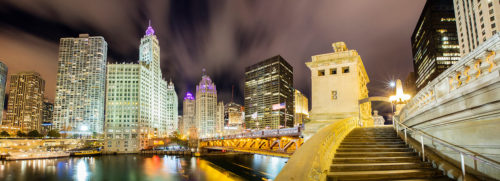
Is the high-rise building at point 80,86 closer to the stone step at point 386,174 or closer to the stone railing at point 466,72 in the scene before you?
the stone step at point 386,174

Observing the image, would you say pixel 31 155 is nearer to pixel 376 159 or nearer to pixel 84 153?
pixel 84 153

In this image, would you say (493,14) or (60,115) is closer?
(493,14)

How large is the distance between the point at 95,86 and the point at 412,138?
592 feet

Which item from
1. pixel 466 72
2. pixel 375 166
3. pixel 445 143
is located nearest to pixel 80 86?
pixel 375 166

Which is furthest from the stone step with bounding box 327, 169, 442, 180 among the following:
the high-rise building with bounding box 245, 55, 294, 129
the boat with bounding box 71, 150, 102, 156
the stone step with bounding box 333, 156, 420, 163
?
the high-rise building with bounding box 245, 55, 294, 129

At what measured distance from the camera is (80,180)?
42781 mm

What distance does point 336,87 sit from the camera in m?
23.3

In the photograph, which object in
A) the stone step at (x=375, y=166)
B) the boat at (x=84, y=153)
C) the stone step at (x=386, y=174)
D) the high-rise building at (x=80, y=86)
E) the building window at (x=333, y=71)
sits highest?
the high-rise building at (x=80, y=86)

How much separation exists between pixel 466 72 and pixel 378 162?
13.3 ft

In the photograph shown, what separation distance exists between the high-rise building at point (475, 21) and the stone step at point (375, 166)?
2994 inches

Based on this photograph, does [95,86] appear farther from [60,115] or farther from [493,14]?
[493,14]

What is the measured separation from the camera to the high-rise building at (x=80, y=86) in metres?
152

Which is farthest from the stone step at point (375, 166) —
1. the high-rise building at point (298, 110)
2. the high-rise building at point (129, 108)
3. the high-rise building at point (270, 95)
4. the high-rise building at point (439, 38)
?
the high-rise building at point (270, 95)

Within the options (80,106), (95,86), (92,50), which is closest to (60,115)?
(80,106)
